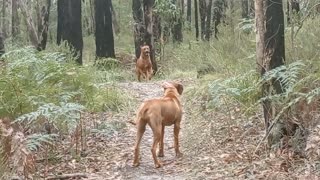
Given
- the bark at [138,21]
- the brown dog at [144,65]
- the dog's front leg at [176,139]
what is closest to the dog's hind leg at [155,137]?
the dog's front leg at [176,139]

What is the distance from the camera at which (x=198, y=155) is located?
6.76 metres

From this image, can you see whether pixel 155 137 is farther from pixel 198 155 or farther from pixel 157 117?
pixel 198 155

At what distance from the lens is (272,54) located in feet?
20.0

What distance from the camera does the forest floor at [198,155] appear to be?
5.54 meters

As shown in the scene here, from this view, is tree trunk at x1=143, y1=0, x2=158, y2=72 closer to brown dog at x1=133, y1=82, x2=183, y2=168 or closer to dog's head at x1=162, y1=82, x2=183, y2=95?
dog's head at x1=162, y1=82, x2=183, y2=95

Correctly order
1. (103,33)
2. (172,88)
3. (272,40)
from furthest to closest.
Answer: (103,33) → (172,88) → (272,40)

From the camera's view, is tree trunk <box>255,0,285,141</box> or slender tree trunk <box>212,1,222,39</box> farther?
slender tree trunk <box>212,1,222,39</box>

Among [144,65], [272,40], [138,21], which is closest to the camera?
[272,40]

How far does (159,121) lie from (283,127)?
57.8 inches

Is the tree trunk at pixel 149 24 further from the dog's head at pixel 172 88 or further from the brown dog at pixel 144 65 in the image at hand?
the dog's head at pixel 172 88

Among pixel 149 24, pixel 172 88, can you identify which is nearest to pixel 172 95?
pixel 172 88

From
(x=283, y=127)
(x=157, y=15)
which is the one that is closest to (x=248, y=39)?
(x=283, y=127)

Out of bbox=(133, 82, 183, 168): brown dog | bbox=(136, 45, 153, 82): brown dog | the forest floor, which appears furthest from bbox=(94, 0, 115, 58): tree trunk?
bbox=(133, 82, 183, 168): brown dog

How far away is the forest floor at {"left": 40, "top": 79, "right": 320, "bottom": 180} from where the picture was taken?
5.54 meters
